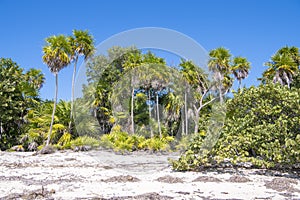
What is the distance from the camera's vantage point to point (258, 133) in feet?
33.9

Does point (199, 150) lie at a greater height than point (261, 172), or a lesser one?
greater

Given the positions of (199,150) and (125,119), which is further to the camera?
(125,119)

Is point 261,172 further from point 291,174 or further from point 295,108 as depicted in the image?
point 295,108

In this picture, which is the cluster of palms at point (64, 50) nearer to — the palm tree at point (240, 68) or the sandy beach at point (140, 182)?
the sandy beach at point (140, 182)

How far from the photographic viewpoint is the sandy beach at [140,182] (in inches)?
309

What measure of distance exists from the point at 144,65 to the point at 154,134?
2628mm

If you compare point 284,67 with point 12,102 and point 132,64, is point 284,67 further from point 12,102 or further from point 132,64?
point 12,102

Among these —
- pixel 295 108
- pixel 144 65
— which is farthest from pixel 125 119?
pixel 295 108

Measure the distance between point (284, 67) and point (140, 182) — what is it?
21.6 m

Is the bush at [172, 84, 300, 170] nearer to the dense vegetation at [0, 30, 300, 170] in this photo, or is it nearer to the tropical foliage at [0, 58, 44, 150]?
the dense vegetation at [0, 30, 300, 170]

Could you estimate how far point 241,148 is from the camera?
10.7 metres

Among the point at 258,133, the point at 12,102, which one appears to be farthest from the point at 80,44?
the point at 258,133

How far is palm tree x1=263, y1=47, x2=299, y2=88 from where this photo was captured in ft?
88.1

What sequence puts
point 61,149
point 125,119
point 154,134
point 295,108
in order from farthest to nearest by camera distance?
1. point 61,149
2. point 125,119
3. point 154,134
4. point 295,108
